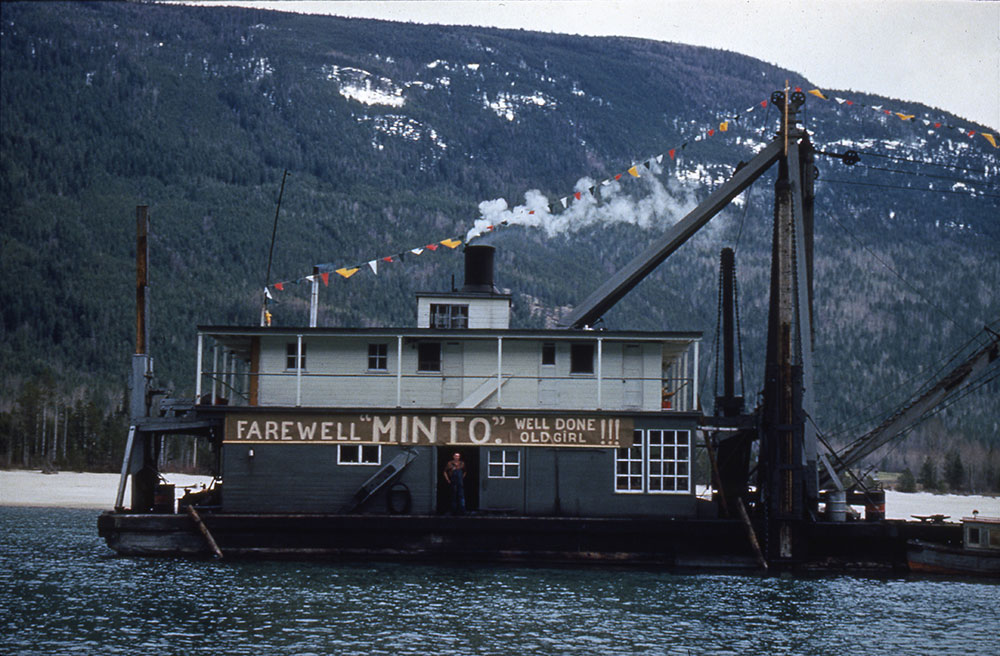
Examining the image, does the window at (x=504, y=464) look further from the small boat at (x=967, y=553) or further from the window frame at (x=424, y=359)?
the small boat at (x=967, y=553)

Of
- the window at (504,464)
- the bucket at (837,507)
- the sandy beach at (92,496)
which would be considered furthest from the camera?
the sandy beach at (92,496)

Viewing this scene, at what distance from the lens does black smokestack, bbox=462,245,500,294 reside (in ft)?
111

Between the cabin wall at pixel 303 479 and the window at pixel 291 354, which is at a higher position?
the window at pixel 291 354

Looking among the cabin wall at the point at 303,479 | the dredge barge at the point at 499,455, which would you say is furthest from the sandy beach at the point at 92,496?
the cabin wall at the point at 303,479

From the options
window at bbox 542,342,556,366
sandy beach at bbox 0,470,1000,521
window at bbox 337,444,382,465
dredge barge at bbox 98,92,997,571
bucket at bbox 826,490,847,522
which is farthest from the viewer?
sandy beach at bbox 0,470,1000,521

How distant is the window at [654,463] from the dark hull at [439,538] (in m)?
1.02

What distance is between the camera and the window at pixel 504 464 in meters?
30.6

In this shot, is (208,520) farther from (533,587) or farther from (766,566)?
(766,566)

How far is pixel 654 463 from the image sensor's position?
100 ft

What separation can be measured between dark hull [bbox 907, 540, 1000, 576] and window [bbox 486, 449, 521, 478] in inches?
413

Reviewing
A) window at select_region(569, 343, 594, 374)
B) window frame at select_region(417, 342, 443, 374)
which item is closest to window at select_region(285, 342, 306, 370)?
window frame at select_region(417, 342, 443, 374)

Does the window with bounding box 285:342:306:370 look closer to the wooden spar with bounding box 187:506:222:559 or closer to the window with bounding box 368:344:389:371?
the window with bounding box 368:344:389:371

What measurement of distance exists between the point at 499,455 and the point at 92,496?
45374 mm

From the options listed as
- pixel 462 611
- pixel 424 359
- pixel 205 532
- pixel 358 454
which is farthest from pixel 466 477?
pixel 462 611
